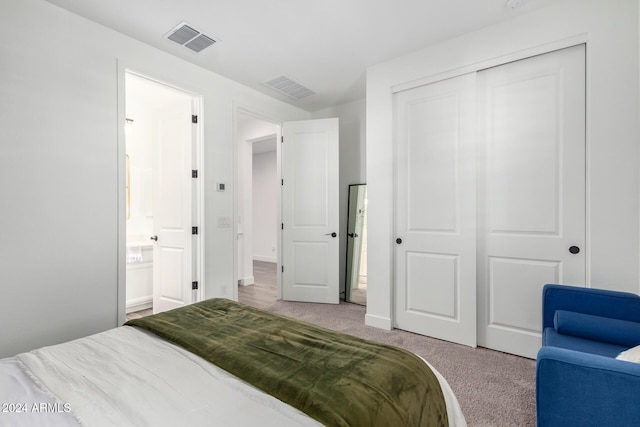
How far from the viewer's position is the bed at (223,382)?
0.83 meters

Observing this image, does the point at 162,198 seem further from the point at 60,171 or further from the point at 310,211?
the point at 310,211

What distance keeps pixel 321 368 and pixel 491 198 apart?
2214 mm

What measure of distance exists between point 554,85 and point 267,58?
2475 millimetres

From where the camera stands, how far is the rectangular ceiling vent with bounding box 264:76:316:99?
345 cm

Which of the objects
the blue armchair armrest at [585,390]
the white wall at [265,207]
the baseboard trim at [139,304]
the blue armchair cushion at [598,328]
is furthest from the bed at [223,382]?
the white wall at [265,207]

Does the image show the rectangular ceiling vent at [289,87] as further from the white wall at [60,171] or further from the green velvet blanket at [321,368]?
the green velvet blanket at [321,368]

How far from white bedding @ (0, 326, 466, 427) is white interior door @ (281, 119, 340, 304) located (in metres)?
2.79

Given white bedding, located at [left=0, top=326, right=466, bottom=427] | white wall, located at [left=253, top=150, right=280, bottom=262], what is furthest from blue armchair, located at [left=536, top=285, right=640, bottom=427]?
white wall, located at [left=253, top=150, right=280, bottom=262]

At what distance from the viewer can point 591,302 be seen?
1817 mm

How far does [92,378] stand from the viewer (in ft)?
3.34

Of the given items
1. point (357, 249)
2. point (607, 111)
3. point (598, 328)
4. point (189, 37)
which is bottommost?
point (598, 328)

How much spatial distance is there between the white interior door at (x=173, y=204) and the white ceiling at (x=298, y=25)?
74 centimetres

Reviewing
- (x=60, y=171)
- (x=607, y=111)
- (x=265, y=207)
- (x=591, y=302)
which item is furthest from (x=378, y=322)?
(x=265, y=207)

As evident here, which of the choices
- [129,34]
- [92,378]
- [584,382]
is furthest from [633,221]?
[129,34]
